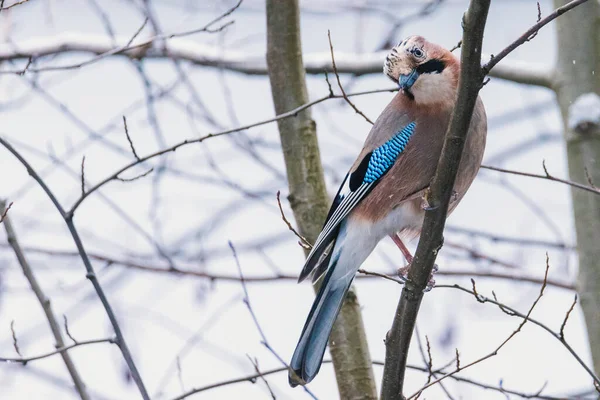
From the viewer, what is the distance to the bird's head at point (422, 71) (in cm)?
396

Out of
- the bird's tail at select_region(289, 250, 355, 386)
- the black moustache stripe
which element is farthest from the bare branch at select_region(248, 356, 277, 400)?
the black moustache stripe

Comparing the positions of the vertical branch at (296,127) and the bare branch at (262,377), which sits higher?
the vertical branch at (296,127)

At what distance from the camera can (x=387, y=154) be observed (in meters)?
4.10

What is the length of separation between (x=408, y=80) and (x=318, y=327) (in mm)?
1184

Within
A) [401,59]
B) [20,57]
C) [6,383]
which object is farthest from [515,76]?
[6,383]

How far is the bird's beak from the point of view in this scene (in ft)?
12.9

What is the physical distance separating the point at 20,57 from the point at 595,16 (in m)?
3.83

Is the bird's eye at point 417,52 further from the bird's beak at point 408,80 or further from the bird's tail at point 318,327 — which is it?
the bird's tail at point 318,327

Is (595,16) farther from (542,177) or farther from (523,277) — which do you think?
(542,177)

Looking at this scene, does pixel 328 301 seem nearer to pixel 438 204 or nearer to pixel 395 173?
pixel 395 173

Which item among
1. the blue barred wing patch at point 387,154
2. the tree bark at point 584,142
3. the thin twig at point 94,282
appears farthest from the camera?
the tree bark at point 584,142

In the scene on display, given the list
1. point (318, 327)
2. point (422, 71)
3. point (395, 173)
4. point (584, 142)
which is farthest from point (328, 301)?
point (584, 142)

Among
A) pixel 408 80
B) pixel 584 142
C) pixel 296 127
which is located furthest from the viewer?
pixel 584 142

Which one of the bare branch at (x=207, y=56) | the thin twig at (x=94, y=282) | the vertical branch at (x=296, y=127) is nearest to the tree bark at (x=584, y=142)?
the bare branch at (x=207, y=56)
